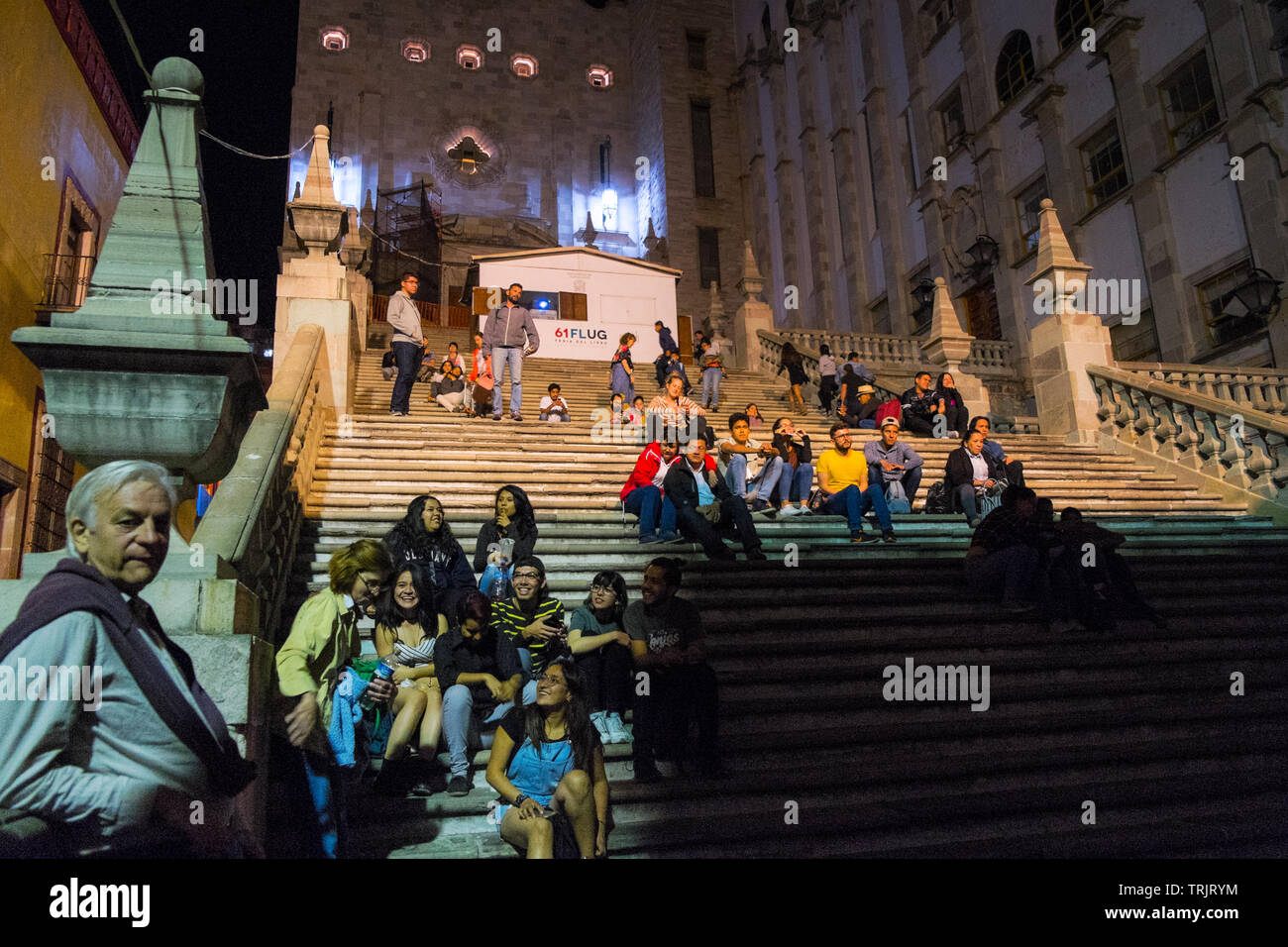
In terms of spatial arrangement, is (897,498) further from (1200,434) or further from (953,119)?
(953,119)

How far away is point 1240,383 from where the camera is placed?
1177cm

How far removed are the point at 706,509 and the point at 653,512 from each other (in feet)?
1.69

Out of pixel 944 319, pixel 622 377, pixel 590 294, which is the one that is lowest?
pixel 622 377

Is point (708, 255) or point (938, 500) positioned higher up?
point (708, 255)

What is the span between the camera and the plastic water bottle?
4.50 m

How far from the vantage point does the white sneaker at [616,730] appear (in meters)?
5.23

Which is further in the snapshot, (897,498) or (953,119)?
(953,119)

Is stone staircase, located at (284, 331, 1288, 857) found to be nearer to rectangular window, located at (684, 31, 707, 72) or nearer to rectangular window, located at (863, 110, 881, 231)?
rectangular window, located at (863, 110, 881, 231)

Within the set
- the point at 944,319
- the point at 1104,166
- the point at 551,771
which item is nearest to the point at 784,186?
the point at 1104,166

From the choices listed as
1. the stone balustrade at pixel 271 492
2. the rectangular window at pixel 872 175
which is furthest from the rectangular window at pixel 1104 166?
the stone balustrade at pixel 271 492

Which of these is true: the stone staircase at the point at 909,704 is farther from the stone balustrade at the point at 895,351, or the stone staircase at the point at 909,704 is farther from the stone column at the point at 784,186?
the stone column at the point at 784,186

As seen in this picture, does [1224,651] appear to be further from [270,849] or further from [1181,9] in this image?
[1181,9]

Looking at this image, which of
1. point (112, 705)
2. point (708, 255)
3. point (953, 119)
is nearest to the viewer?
point (112, 705)
